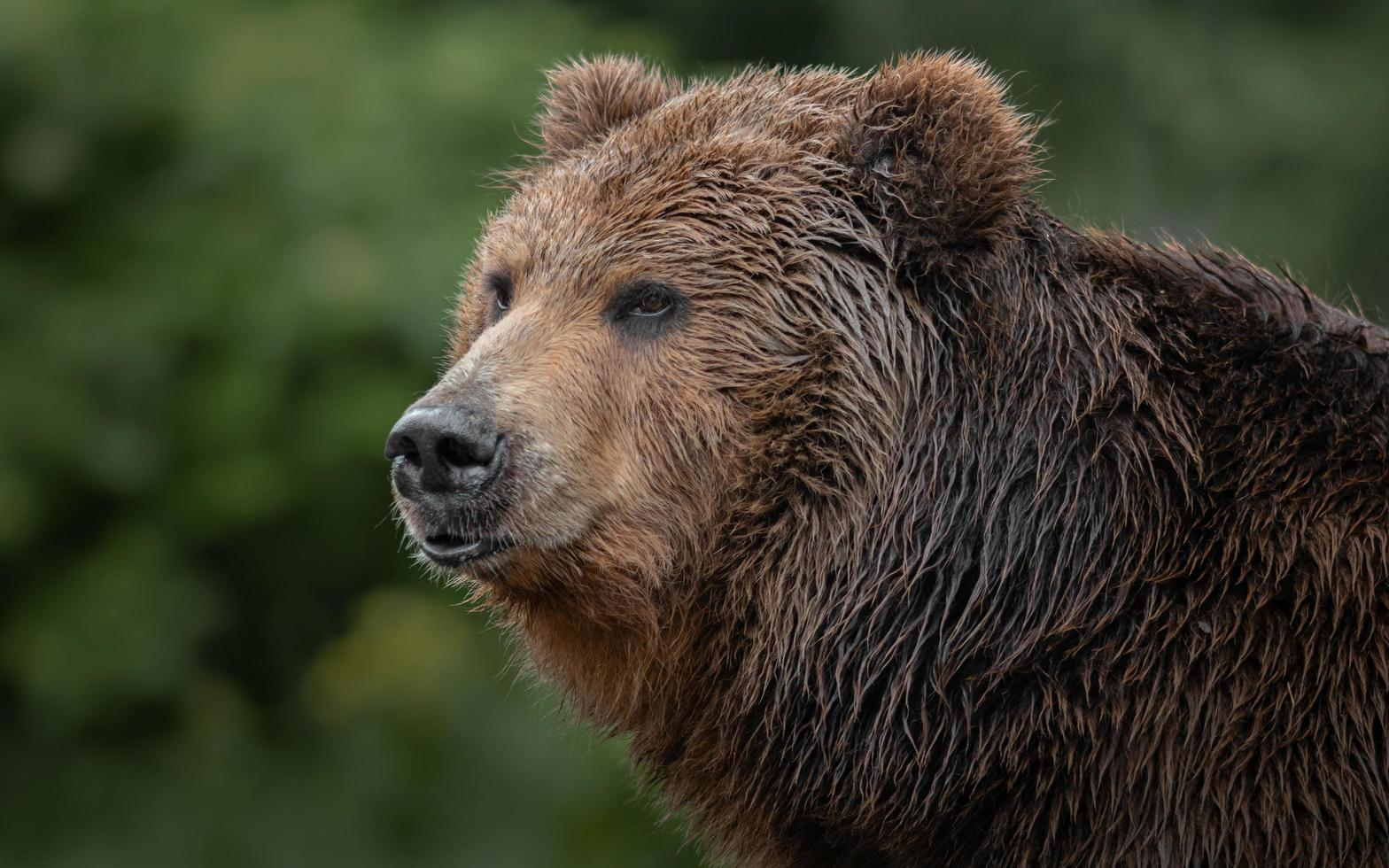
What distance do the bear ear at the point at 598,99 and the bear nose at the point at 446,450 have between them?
107 cm

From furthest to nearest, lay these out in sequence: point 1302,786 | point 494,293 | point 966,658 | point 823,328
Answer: point 494,293
point 823,328
point 966,658
point 1302,786

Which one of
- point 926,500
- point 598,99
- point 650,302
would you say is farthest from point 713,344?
point 598,99

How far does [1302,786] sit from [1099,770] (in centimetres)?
38

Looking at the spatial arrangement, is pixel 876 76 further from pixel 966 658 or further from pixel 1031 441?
pixel 966 658

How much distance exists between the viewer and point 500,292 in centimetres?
383

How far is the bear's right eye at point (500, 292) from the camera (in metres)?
3.77

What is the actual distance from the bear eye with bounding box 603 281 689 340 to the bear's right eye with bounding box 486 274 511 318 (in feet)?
1.30

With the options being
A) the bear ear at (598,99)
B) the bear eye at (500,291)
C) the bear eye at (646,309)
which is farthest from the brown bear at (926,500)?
the bear ear at (598,99)

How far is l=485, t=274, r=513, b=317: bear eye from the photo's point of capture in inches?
148

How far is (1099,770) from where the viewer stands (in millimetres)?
3049

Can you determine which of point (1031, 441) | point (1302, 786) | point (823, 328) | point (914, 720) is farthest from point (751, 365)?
point (1302, 786)

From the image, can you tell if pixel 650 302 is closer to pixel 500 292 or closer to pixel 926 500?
pixel 500 292

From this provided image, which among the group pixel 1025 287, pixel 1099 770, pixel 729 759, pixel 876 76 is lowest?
pixel 729 759

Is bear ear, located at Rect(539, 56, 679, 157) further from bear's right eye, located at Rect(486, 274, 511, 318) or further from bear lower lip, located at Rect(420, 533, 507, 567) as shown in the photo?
bear lower lip, located at Rect(420, 533, 507, 567)
